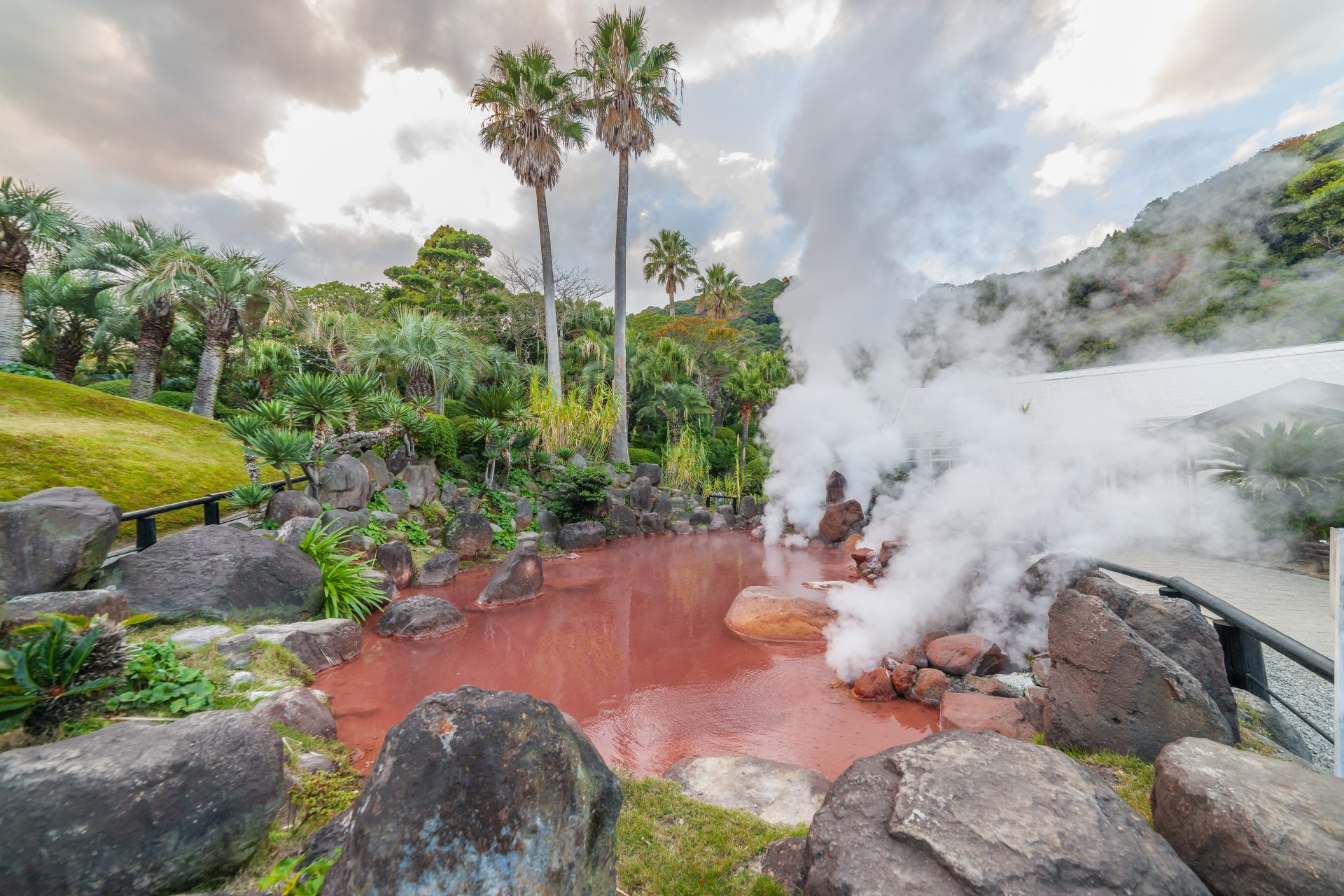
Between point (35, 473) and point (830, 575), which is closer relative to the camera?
point (35, 473)

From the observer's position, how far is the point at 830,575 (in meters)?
10.9

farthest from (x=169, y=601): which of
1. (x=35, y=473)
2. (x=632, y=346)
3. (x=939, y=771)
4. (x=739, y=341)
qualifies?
(x=739, y=341)

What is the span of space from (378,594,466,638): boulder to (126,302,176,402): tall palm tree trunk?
14702 millimetres

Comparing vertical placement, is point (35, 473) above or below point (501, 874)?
→ above

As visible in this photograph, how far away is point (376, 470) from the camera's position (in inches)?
425

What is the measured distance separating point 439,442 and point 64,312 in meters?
17.7

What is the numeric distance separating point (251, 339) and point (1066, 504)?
23.6 m

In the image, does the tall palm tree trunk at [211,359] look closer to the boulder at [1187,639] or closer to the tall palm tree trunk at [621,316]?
the tall palm tree trunk at [621,316]

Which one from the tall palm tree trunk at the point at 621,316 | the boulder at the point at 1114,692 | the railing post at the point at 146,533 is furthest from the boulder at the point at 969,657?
the tall palm tree trunk at the point at 621,316

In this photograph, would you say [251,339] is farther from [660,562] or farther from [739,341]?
[739,341]

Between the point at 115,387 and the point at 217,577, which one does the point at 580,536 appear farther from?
the point at 115,387

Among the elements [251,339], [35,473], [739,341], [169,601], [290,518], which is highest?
[739,341]

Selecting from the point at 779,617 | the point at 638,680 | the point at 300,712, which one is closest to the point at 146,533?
the point at 300,712

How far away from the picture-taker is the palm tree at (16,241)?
1227 centimetres
